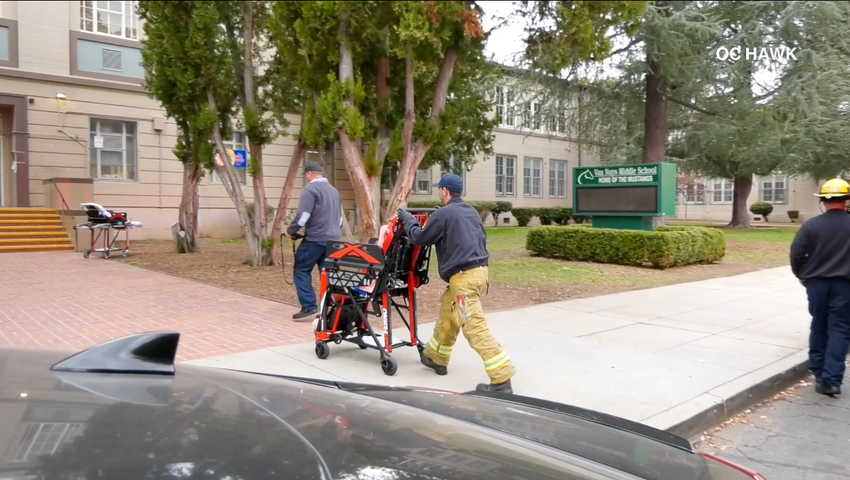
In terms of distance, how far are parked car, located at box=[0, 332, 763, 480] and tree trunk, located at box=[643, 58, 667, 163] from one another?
2086cm

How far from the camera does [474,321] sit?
5410 millimetres

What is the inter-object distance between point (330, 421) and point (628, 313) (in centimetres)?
832

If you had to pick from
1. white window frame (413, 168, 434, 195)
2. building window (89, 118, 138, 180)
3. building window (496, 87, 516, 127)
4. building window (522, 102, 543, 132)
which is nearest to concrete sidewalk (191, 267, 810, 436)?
building window (496, 87, 516, 127)

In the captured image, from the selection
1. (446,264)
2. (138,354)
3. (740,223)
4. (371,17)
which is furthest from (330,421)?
(740,223)

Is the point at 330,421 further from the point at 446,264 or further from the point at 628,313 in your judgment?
the point at 628,313

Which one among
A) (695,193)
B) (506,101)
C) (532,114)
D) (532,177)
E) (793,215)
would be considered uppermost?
(506,101)

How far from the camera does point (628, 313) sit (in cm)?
951

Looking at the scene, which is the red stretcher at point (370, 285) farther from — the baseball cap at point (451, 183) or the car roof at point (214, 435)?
the car roof at point (214, 435)

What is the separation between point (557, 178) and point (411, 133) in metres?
27.9

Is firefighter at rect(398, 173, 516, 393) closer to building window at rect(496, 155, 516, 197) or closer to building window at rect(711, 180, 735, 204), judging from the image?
building window at rect(496, 155, 516, 197)

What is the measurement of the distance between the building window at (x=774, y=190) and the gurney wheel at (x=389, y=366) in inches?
1822

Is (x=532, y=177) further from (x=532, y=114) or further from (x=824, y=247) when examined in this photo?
(x=824, y=247)

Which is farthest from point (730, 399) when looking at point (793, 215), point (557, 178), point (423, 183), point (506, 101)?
point (793, 215)

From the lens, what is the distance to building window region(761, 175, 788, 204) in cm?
→ 4556
